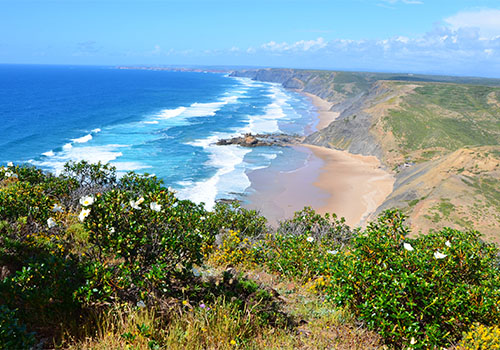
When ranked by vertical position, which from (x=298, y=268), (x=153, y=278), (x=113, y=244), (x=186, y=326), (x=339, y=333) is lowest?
(x=298, y=268)

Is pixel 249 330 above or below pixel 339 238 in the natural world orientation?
above

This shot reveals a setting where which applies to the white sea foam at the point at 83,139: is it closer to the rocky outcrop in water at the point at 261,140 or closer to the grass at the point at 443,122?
the rocky outcrop in water at the point at 261,140

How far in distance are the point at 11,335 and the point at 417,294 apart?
201 inches

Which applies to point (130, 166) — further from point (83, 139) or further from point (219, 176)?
point (83, 139)

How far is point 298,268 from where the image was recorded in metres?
8.38

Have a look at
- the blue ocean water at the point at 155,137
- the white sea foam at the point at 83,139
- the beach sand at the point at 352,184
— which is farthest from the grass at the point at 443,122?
the white sea foam at the point at 83,139

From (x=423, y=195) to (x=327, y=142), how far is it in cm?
2864

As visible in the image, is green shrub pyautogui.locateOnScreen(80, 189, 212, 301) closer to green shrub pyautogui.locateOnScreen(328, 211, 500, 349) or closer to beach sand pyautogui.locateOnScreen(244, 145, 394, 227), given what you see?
green shrub pyautogui.locateOnScreen(328, 211, 500, 349)

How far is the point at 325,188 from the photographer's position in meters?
38.3

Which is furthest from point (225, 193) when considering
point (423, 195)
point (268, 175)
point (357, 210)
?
point (423, 195)

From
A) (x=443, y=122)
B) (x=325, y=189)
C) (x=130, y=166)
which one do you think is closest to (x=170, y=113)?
(x=130, y=166)

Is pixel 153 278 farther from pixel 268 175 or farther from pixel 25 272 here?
pixel 268 175

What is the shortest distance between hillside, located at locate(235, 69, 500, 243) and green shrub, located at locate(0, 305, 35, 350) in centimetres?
2805

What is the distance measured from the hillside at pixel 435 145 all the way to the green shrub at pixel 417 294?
77.5ft
